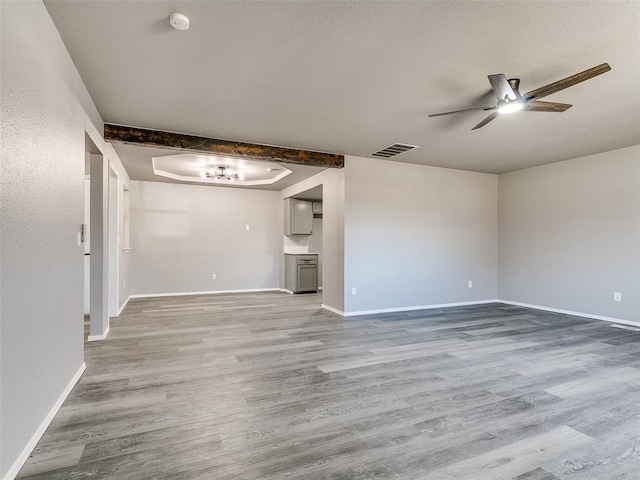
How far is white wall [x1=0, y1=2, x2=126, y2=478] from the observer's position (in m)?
1.48

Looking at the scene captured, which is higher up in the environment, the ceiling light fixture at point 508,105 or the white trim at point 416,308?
the ceiling light fixture at point 508,105

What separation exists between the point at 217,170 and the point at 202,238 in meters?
1.78

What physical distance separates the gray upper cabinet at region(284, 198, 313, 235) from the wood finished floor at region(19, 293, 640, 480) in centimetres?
359

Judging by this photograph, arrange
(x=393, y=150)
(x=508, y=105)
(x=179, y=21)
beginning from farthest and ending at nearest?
(x=393, y=150)
(x=508, y=105)
(x=179, y=21)

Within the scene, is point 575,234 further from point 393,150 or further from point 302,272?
point 302,272

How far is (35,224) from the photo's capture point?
1778 mm

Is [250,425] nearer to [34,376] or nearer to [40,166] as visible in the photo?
[34,376]

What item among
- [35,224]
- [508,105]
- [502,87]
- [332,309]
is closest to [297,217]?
[332,309]

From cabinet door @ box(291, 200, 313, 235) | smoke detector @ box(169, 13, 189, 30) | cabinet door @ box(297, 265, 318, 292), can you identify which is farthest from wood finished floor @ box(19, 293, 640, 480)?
cabinet door @ box(291, 200, 313, 235)

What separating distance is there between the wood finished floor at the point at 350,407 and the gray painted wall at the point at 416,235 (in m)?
1.29

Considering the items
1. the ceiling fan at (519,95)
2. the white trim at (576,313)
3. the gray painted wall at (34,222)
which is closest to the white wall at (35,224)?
the gray painted wall at (34,222)

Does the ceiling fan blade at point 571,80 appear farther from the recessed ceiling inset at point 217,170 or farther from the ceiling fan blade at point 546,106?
the recessed ceiling inset at point 217,170

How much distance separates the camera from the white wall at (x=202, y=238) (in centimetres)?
672

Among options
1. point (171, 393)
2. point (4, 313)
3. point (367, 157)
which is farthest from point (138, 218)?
point (4, 313)
